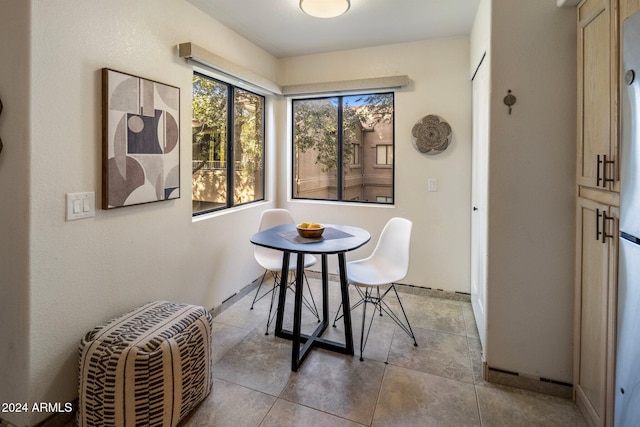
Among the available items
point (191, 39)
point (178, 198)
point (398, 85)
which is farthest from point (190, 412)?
point (398, 85)

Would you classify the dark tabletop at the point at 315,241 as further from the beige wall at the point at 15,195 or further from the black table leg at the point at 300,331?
the beige wall at the point at 15,195

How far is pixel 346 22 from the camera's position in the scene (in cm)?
284

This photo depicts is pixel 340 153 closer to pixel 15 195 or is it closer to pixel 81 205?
pixel 81 205

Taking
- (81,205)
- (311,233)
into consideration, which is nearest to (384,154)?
(311,233)

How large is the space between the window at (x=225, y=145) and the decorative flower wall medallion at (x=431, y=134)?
1658mm

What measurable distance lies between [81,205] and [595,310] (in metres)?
2.55

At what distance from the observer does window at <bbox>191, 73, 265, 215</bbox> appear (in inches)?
109

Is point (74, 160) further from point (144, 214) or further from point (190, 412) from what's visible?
point (190, 412)

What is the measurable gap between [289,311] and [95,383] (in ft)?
5.28

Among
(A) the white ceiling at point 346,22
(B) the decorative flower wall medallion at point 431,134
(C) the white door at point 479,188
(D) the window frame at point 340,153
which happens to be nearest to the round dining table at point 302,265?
(C) the white door at point 479,188

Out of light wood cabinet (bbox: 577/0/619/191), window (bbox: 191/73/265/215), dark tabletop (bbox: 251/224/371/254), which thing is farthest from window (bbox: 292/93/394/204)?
light wood cabinet (bbox: 577/0/619/191)

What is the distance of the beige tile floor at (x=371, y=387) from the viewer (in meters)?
1.70

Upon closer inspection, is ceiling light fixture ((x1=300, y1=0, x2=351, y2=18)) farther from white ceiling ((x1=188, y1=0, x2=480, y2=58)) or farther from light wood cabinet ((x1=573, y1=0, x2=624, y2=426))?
light wood cabinet ((x1=573, y1=0, x2=624, y2=426))

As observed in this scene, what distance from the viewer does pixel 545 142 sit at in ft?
5.94
